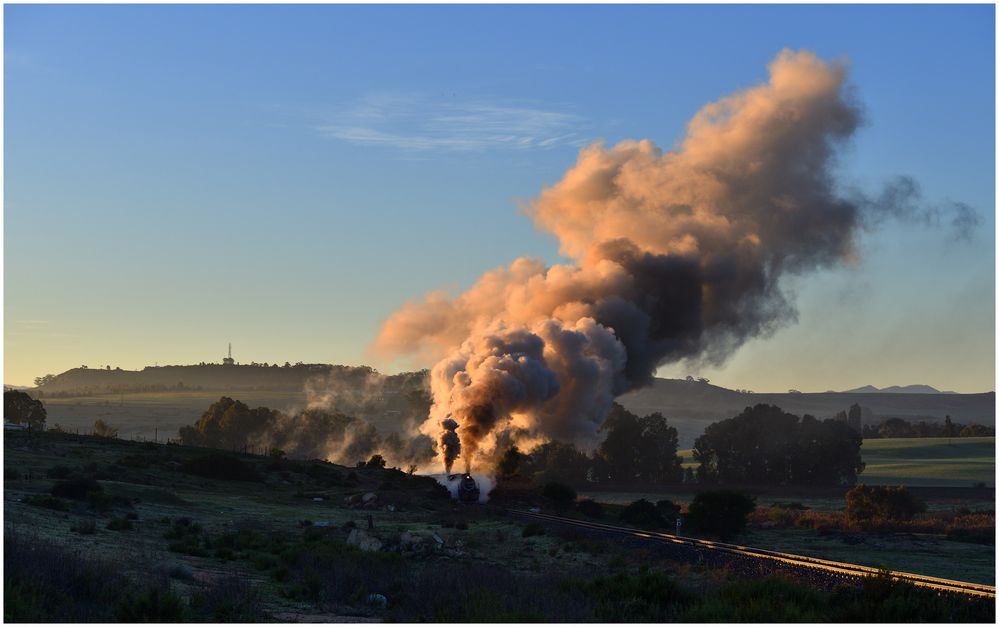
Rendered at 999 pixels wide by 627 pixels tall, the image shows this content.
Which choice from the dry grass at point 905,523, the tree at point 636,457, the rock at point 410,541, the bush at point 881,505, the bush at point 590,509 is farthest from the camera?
the tree at point 636,457

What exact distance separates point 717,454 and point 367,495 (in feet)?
271

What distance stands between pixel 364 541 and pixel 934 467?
460ft

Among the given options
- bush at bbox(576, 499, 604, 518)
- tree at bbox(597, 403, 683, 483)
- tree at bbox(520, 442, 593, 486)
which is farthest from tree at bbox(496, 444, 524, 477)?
tree at bbox(597, 403, 683, 483)

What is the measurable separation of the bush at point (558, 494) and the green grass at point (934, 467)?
73.1m

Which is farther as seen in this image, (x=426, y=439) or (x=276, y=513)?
(x=426, y=439)

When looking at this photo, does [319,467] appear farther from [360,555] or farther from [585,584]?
[585,584]

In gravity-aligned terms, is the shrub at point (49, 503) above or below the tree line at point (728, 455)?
below

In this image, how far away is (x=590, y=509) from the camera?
3031 inches

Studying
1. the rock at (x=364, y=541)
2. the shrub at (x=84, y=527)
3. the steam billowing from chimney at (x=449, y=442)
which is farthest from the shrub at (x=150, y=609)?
the steam billowing from chimney at (x=449, y=442)

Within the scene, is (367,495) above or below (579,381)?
below

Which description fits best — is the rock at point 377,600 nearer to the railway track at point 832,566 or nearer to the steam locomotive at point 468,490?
the railway track at point 832,566

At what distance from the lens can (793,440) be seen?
142 meters

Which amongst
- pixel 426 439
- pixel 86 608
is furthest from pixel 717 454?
pixel 86 608

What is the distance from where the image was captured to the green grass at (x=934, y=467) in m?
149
